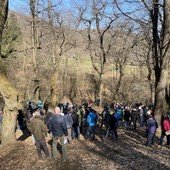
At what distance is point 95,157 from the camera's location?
1108 cm

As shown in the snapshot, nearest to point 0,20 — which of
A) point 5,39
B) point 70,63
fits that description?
point 5,39

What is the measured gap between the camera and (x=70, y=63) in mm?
55531

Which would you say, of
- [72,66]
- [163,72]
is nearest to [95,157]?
[163,72]

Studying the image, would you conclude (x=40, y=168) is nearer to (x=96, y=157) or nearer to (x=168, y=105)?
(x=96, y=157)

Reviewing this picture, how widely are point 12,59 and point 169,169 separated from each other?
29.5m

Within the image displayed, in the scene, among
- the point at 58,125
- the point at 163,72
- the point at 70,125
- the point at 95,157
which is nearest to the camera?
the point at 58,125

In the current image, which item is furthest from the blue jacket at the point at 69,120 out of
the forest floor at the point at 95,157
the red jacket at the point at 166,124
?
the red jacket at the point at 166,124

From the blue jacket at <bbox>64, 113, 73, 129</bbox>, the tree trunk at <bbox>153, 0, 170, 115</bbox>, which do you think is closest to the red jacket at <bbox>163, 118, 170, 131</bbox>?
the tree trunk at <bbox>153, 0, 170, 115</bbox>

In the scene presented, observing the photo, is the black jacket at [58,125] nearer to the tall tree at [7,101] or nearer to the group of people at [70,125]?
the group of people at [70,125]

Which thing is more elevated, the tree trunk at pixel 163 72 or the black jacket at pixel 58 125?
the tree trunk at pixel 163 72

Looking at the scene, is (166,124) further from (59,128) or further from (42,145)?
(42,145)

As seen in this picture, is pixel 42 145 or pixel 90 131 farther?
pixel 90 131

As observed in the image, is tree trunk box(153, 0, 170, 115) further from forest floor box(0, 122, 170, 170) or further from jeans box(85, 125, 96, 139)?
jeans box(85, 125, 96, 139)

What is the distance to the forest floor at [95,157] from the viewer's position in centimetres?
991
